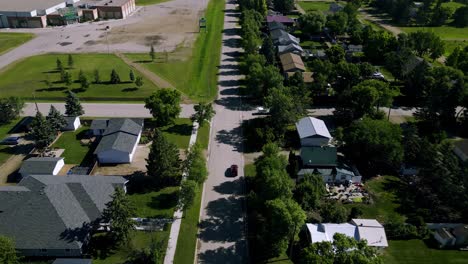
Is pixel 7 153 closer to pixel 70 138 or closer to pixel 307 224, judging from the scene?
pixel 70 138

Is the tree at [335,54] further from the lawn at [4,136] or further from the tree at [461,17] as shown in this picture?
the tree at [461,17]

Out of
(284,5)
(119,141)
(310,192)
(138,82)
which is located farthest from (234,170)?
(284,5)

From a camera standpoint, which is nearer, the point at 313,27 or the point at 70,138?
the point at 70,138

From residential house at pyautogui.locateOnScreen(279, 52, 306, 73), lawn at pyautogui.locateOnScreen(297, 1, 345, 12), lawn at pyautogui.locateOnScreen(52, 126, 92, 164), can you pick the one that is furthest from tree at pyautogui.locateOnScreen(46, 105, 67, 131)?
lawn at pyautogui.locateOnScreen(297, 1, 345, 12)

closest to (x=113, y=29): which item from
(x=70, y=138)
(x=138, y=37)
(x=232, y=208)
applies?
(x=138, y=37)

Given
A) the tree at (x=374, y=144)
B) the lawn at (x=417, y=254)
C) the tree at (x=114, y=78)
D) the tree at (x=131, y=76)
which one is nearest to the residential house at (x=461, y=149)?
the tree at (x=374, y=144)

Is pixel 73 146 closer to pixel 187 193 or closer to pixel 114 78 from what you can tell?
pixel 114 78

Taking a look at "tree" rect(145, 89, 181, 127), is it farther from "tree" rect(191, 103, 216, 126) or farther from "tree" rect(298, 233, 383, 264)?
"tree" rect(298, 233, 383, 264)
